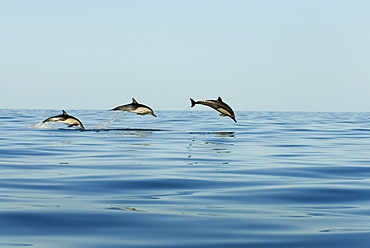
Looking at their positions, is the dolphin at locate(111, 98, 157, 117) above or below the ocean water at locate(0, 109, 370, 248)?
above

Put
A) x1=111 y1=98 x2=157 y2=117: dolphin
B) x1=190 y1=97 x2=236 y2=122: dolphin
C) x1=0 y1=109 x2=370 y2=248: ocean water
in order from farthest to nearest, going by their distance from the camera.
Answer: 1. x1=111 y1=98 x2=157 y2=117: dolphin
2. x1=190 y1=97 x2=236 y2=122: dolphin
3. x1=0 y1=109 x2=370 y2=248: ocean water

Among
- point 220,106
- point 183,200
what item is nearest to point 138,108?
point 220,106

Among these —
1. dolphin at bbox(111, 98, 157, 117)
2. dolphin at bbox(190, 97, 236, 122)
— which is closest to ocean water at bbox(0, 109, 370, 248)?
dolphin at bbox(190, 97, 236, 122)

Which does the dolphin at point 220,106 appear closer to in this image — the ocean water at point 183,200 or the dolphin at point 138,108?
the dolphin at point 138,108

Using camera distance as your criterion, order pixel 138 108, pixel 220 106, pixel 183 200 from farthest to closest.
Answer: pixel 138 108 → pixel 220 106 → pixel 183 200

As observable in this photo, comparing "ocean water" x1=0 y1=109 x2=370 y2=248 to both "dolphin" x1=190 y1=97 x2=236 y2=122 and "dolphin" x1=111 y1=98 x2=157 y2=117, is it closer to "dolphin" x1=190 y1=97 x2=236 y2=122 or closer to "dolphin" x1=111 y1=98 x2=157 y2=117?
"dolphin" x1=190 y1=97 x2=236 y2=122

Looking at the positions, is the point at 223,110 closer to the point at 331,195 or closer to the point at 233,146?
the point at 233,146

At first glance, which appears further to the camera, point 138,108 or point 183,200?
point 138,108

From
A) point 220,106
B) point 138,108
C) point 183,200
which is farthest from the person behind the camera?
point 138,108

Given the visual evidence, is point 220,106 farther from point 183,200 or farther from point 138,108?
point 183,200

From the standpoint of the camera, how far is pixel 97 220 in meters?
7.43

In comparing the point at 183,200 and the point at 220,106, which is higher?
the point at 220,106

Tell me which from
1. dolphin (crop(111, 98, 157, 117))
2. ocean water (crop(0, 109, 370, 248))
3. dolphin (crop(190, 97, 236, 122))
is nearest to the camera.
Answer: ocean water (crop(0, 109, 370, 248))

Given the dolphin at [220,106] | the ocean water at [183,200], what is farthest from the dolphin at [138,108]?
the ocean water at [183,200]
